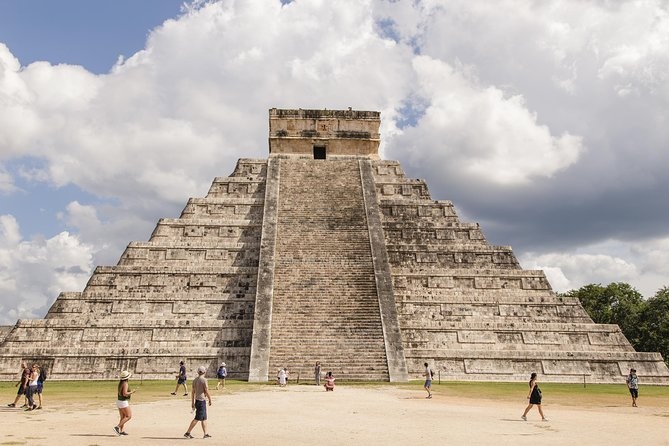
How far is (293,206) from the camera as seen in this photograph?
25.8 metres

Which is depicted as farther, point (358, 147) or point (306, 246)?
point (358, 147)

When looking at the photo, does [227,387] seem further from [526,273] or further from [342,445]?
[526,273]

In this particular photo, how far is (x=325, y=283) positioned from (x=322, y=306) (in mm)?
1194

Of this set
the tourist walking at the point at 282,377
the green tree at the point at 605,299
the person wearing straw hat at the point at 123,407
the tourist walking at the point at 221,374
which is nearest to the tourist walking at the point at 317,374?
the tourist walking at the point at 282,377

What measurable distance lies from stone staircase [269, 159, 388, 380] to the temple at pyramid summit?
0.06 meters

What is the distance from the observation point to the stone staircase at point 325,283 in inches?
732

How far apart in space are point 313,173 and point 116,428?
20.2 metres

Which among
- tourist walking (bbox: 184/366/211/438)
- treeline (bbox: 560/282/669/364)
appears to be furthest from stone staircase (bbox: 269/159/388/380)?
treeline (bbox: 560/282/669/364)

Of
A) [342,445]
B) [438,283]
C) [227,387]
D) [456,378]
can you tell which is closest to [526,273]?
Answer: [438,283]

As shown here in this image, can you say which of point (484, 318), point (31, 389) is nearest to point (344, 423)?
point (31, 389)

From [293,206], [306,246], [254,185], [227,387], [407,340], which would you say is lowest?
[227,387]

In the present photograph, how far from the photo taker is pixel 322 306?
66.8 feet

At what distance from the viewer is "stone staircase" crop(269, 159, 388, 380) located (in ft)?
61.0

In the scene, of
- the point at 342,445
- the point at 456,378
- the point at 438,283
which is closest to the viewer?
the point at 342,445
